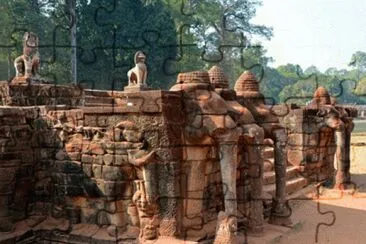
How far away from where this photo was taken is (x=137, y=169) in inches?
265

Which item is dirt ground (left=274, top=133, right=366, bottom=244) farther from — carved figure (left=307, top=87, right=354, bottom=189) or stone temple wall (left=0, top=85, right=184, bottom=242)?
stone temple wall (left=0, top=85, right=184, bottom=242)

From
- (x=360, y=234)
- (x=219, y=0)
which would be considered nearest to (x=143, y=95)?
(x=360, y=234)

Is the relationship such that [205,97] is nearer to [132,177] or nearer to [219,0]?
[132,177]

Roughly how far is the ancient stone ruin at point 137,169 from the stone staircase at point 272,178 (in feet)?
7.70

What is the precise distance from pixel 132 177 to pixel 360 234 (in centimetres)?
508

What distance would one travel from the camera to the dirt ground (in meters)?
8.61

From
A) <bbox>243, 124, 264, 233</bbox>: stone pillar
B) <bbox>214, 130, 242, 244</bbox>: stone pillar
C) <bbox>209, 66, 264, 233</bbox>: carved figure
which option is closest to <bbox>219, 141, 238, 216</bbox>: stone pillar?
<bbox>214, 130, 242, 244</bbox>: stone pillar

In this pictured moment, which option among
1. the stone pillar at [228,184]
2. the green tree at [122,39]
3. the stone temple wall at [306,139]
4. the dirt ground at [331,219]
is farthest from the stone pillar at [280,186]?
the green tree at [122,39]

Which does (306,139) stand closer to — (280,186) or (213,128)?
(280,186)

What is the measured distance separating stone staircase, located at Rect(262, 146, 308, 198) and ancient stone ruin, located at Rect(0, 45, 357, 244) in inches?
92.4

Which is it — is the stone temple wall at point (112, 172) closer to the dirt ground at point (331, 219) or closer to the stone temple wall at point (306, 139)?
the dirt ground at point (331, 219)

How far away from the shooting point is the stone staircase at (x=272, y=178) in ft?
34.2

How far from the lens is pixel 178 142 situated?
6.64m

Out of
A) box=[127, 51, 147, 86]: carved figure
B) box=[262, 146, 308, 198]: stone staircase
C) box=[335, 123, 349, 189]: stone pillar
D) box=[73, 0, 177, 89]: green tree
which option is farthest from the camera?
box=[73, 0, 177, 89]: green tree
